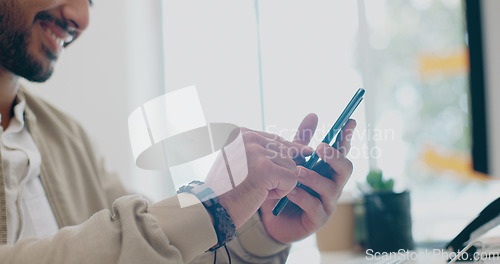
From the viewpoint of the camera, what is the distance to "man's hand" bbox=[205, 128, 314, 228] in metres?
0.37

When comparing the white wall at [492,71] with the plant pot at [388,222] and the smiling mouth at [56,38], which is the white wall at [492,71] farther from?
the smiling mouth at [56,38]

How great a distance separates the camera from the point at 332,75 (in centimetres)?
42

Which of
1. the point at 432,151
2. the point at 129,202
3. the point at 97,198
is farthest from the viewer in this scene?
the point at 97,198

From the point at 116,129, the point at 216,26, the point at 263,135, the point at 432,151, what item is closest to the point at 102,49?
the point at 116,129

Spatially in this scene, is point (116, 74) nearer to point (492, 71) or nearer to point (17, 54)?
point (17, 54)

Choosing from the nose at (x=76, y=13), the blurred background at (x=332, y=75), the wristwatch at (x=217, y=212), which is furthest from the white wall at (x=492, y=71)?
the nose at (x=76, y=13)

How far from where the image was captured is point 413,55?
0.54 meters

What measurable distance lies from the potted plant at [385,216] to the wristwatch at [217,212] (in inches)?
7.2

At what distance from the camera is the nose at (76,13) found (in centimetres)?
60

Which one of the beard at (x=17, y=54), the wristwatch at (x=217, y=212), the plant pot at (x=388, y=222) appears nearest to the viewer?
the wristwatch at (x=217, y=212)

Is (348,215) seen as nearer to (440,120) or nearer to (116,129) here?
(440,120)

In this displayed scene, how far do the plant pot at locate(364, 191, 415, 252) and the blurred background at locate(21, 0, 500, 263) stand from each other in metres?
0.02

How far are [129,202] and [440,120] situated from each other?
0.38 metres

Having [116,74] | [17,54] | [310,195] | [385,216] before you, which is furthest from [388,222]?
[17,54]
